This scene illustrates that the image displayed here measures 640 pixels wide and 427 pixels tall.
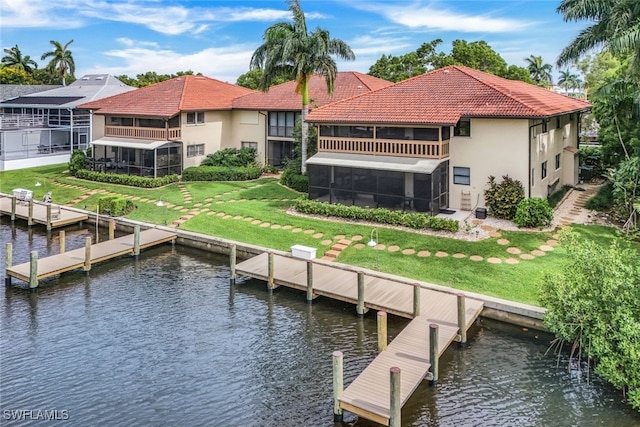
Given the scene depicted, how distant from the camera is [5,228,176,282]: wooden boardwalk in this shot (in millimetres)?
21516

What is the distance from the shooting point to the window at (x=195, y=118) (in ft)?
136

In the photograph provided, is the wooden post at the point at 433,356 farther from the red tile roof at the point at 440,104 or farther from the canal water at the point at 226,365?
the red tile roof at the point at 440,104

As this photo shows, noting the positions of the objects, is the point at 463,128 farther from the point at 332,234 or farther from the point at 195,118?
the point at 195,118

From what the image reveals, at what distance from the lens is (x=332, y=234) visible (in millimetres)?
25781

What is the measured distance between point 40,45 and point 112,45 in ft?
78.8

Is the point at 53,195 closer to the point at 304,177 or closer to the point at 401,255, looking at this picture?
the point at 304,177

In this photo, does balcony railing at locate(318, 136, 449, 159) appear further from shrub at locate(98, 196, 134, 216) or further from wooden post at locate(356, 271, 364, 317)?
shrub at locate(98, 196, 134, 216)

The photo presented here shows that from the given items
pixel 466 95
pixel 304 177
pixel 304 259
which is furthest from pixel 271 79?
pixel 304 259

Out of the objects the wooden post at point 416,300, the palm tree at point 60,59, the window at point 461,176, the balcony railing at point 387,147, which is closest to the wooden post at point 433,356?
the wooden post at point 416,300

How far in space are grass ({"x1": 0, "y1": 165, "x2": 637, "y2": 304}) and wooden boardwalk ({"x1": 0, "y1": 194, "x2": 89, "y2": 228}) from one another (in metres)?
1.93

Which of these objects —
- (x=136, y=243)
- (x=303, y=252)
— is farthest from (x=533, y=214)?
(x=136, y=243)

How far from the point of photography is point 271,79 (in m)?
34.0

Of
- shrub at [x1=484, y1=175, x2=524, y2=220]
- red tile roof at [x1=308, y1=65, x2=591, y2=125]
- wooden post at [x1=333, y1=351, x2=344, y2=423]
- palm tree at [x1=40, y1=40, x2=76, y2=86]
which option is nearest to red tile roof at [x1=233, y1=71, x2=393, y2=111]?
red tile roof at [x1=308, y1=65, x2=591, y2=125]

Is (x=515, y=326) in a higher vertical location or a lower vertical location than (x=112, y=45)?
lower
